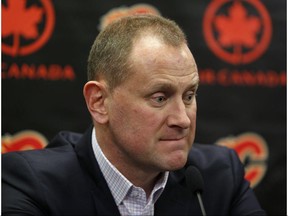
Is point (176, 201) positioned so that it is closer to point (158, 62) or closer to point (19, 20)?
point (158, 62)

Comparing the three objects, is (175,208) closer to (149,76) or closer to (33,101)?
(149,76)

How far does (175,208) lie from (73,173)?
11.0 inches

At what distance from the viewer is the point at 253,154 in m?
1.89

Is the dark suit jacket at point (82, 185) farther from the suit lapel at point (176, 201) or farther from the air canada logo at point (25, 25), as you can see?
the air canada logo at point (25, 25)

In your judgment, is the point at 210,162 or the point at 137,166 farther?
the point at 210,162

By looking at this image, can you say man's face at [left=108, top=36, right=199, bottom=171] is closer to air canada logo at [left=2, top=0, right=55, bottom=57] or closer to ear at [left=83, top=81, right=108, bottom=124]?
ear at [left=83, top=81, right=108, bottom=124]

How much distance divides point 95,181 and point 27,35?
63cm

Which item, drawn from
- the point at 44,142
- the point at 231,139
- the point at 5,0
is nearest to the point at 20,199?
the point at 44,142

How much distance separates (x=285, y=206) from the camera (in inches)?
77.5

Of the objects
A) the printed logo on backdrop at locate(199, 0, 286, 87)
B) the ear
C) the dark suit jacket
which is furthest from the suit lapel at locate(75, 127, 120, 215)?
the printed logo on backdrop at locate(199, 0, 286, 87)

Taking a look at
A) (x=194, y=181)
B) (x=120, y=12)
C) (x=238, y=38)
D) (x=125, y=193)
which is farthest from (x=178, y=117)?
(x=238, y=38)

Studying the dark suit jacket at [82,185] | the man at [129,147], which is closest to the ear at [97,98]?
the man at [129,147]

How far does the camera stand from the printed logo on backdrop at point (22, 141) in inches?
66.5

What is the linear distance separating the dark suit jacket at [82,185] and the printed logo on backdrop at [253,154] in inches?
14.2
